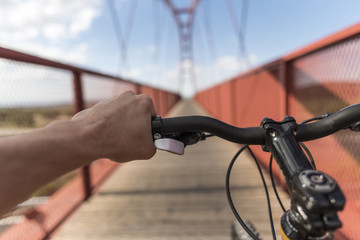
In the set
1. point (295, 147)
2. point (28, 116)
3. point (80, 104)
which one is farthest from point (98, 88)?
point (295, 147)

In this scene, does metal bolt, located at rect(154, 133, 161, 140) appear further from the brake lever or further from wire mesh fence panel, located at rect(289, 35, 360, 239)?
wire mesh fence panel, located at rect(289, 35, 360, 239)

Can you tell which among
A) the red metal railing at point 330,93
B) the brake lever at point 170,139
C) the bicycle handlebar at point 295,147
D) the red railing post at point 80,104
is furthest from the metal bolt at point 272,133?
the red railing post at point 80,104

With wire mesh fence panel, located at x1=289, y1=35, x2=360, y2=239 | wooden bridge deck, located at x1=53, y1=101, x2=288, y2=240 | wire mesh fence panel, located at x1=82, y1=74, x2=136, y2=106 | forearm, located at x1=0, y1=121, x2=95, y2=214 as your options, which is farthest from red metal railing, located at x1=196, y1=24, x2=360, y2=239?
wire mesh fence panel, located at x1=82, y1=74, x2=136, y2=106

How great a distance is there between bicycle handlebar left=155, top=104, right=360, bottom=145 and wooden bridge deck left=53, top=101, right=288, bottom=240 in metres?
1.27

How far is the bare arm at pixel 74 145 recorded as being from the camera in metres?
0.40

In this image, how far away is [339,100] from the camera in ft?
4.50

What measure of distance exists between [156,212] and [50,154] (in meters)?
1.74

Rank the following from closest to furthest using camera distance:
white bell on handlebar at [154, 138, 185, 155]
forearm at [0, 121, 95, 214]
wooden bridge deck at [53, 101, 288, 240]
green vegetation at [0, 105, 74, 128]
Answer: forearm at [0, 121, 95, 214] → white bell on handlebar at [154, 138, 185, 155] → green vegetation at [0, 105, 74, 128] → wooden bridge deck at [53, 101, 288, 240]

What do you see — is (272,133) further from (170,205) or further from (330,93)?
(170,205)

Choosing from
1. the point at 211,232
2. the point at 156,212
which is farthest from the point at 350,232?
the point at 156,212

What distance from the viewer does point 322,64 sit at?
1509 millimetres

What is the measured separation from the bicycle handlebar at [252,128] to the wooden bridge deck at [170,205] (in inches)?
49.9

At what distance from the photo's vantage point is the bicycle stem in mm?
408

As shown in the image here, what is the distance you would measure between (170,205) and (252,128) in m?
1.68
